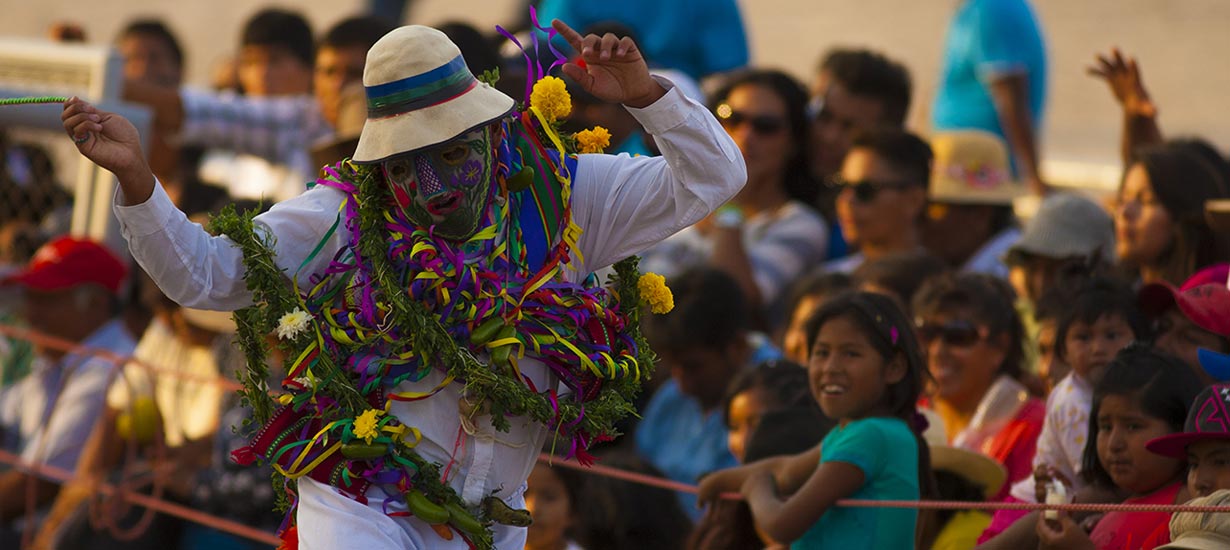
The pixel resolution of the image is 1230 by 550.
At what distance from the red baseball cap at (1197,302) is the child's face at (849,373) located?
0.82 metres

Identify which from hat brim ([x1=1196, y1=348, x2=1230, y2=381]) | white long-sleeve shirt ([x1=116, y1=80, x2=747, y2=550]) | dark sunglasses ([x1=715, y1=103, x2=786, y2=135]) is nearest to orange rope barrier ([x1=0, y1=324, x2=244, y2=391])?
dark sunglasses ([x1=715, y1=103, x2=786, y2=135])

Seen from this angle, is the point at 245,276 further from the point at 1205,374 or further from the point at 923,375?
the point at 1205,374

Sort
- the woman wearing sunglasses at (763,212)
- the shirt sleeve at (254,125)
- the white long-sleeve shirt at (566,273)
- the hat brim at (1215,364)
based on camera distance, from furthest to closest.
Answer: the shirt sleeve at (254,125)
the woman wearing sunglasses at (763,212)
the hat brim at (1215,364)
the white long-sleeve shirt at (566,273)

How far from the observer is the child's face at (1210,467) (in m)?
4.50

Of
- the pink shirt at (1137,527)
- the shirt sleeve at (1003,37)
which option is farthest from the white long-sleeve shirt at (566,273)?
the shirt sleeve at (1003,37)

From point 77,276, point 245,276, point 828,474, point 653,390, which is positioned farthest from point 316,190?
point 77,276

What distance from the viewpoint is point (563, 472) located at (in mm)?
6770

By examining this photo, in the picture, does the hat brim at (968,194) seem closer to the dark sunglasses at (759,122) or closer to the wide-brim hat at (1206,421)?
the dark sunglasses at (759,122)

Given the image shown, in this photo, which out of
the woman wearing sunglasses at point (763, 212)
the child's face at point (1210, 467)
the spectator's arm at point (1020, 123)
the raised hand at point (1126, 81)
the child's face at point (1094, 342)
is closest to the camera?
the child's face at point (1210, 467)

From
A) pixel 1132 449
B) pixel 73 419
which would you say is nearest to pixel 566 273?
pixel 1132 449

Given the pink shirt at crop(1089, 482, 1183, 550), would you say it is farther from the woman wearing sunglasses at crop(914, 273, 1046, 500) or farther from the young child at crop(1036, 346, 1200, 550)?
the woman wearing sunglasses at crop(914, 273, 1046, 500)

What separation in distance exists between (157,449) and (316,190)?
→ 3.56m

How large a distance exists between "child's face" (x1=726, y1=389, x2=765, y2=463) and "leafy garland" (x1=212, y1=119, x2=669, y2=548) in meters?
1.54

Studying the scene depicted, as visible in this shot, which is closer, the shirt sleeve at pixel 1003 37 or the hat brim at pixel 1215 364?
the hat brim at pixel 1215 364
